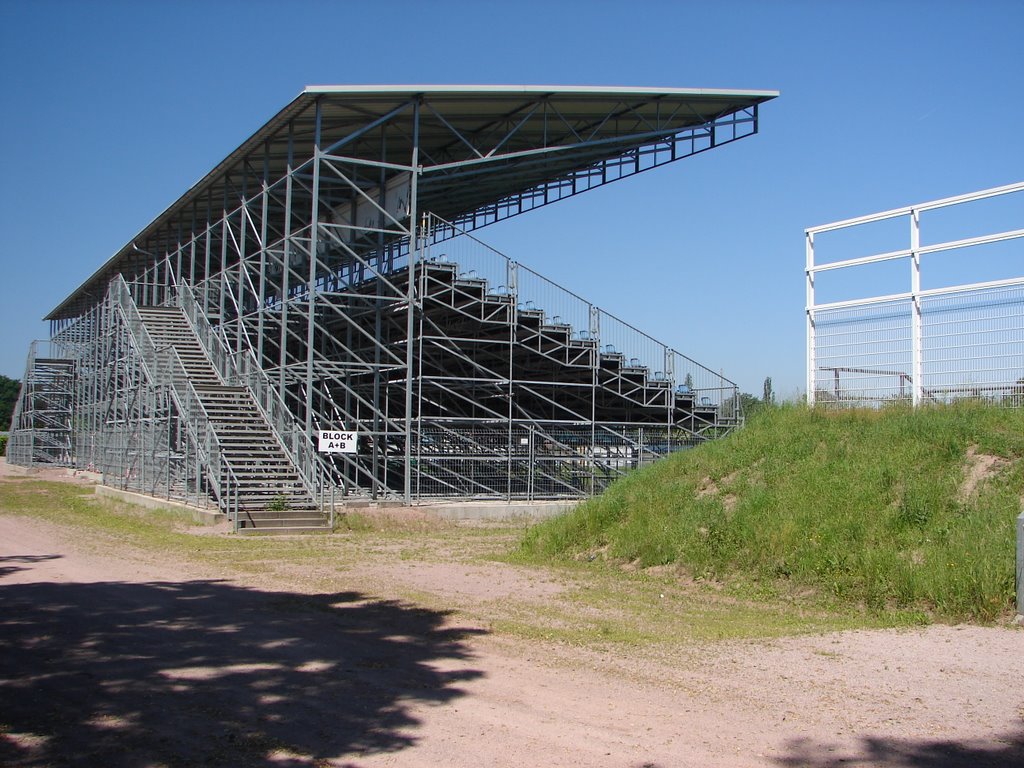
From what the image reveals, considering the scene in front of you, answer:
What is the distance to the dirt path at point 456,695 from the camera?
615cm

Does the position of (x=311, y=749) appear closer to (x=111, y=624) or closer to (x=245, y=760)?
(x=245, y=760)

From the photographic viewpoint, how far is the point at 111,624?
33.2 feet

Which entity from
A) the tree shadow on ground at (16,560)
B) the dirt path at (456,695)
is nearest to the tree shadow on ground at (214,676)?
the dirt path at (456,695)

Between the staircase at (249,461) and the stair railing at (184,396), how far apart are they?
123 millimetres

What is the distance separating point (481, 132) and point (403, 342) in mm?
7493

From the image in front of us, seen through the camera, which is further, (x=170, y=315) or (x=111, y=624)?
(x=170, y=315)

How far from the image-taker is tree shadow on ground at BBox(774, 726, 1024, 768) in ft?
19.5

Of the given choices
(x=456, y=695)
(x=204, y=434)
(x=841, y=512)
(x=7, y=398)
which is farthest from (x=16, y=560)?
(x=7, y=398)

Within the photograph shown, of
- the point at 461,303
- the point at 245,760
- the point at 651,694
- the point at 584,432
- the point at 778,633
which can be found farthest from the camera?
the point at 584,432

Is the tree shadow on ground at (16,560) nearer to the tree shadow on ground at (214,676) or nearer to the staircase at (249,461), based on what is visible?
the tree shadow on ground at (214,676)

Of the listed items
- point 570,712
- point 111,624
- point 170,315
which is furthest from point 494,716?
point 170,315

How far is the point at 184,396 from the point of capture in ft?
90.8

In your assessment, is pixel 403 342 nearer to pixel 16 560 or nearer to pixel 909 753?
pixel 16 560

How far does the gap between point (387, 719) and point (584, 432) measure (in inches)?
980
